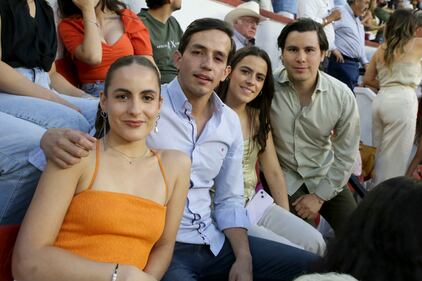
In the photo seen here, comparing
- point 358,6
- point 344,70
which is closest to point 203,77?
point 344,70

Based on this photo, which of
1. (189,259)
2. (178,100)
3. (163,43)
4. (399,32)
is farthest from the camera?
(399,32)

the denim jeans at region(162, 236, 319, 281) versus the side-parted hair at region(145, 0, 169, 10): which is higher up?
the side-parted hair at region(145, 0, 169, 10)

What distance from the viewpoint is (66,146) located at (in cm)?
171

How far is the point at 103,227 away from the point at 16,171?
14.1 inches

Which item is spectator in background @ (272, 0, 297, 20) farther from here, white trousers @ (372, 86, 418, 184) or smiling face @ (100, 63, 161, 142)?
smiling face @ (100, 63, 161, 142)

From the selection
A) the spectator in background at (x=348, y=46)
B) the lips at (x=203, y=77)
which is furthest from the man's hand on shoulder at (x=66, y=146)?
the spectator in background at (x=348, y=46)

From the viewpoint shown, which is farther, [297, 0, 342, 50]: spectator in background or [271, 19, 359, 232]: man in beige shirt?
[297, 0, 342, 50]: spectator in background

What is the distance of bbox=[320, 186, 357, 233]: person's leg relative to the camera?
3.38 meters

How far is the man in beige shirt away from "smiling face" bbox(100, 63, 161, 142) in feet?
4.68

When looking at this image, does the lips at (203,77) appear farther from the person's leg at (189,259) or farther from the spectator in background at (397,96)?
the spectator in background at (397,96)

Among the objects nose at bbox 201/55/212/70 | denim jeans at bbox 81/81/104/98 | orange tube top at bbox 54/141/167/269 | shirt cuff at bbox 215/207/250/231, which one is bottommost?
shirt cuff at bbox 215/207/250/231

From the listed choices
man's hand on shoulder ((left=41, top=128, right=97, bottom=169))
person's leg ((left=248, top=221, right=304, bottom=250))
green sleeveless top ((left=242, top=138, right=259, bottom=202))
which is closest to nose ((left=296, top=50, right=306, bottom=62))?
green sleeveless top ((left=242, top=138, right=259, bottom=202))

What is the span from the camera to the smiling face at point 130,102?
1.95 meters

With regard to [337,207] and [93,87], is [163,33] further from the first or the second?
[337,207]
